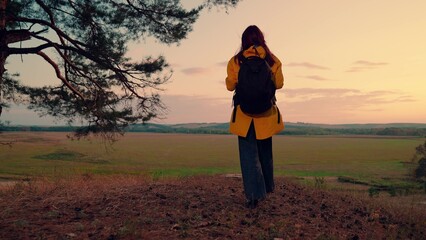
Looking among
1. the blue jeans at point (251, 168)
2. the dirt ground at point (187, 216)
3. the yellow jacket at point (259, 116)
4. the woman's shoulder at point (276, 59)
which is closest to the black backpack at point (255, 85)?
the yellow jacket at point (259, 116)

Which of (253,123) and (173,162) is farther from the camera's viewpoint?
(173,162)

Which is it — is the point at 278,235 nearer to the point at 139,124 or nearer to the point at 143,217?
the point at 143,217

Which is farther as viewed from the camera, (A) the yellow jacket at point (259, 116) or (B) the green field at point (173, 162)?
(B) the green field at point (173, 162)

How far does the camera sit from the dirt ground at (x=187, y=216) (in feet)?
15.1

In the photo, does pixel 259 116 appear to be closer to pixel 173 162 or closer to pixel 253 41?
pixel 253 41

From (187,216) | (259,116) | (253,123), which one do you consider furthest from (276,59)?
(187,216)

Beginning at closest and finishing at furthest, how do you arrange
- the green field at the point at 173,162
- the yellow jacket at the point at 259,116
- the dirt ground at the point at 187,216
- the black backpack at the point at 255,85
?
the dirt ground at the point at 187,216 → the black backpack at the point at 255,85 → the yellow jacket at the point at 259,116 → the green field at the point at 173,162

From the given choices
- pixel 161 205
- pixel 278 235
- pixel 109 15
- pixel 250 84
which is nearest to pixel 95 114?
pixel 109 15

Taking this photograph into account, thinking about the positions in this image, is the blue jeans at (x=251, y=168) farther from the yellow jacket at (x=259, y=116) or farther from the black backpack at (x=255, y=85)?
the black backpack at (x=255, y=85)

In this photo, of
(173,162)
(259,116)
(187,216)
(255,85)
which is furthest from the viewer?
(173,162)

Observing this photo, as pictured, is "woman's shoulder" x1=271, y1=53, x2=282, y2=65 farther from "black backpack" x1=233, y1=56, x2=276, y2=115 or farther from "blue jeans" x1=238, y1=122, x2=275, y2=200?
"blue jeans" x1=238, y1=122, x2=275, y2=200

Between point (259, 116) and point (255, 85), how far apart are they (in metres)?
0.46

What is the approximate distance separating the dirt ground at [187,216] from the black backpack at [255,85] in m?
1.41

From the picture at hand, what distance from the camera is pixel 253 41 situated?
5648mm
